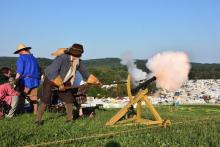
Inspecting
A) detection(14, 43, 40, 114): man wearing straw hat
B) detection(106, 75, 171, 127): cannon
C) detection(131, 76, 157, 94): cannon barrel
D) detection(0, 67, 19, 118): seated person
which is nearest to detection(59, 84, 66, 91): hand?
detection(106, 75, 171, 127): cannon

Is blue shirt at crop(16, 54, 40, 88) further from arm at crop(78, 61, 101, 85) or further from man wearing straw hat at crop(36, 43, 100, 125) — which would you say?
arm at crop(78, 61, 101, 85)

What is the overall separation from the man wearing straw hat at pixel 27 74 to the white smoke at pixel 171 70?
3.83 m

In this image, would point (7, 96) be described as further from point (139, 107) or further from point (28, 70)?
point (139, 107)

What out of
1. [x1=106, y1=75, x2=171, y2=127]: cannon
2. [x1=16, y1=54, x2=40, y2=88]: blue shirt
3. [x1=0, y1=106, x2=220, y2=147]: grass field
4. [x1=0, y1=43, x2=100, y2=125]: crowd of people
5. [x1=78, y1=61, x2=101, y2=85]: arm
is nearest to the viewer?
[x1=0, y1=106, x2=220, y2=147]: grass field

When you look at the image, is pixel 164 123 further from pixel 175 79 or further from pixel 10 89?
pixel 10 89

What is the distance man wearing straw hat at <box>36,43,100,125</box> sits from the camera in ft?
37.0

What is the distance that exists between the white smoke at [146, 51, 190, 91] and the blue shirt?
3.81 metres

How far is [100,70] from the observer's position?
37.2m

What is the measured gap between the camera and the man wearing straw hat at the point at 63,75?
11289 millimetres

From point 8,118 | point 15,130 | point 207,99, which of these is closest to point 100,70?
point 207,99

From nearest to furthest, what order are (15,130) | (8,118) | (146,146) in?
(146,146) < (15,130) < (8,118)

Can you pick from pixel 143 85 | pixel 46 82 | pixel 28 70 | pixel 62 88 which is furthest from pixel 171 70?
pixel 28 70

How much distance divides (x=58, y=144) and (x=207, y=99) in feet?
133

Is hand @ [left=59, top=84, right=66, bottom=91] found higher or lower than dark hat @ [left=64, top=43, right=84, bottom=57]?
lower
